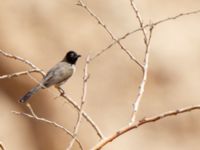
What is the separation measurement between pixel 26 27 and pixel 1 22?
18 cm

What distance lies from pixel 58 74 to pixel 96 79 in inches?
61.0

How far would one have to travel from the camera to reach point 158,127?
4930mm

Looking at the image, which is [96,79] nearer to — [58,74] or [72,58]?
[72,58]

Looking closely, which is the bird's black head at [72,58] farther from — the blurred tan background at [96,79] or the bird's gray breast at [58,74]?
the blurred tan background at [96,79]

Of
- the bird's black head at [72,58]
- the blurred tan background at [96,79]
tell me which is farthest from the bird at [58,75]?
the blurred tan background at [96,79]

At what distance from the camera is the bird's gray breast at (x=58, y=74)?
3252 millimetres

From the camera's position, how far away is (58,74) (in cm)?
334

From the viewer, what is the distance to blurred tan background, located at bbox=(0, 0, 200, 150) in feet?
15.8

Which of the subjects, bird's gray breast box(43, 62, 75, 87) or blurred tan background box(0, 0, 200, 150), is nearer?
bird's gray breast box(43, 62, 75, 87)

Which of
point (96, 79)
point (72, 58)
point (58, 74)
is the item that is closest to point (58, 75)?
point (58, 74)

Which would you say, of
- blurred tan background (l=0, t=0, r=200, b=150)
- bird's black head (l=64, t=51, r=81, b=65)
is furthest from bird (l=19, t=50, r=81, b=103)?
blurred tan background (l=0, t=0, r=200, b=150)

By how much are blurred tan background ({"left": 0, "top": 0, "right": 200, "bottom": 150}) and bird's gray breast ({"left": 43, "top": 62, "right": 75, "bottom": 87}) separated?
134 cm

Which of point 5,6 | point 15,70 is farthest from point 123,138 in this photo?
point 5,6

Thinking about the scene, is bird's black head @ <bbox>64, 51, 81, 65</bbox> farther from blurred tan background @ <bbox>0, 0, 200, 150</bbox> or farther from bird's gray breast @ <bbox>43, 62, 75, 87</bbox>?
blurred tan background @ <bbox>0, 0, 200, 150</bbox>
